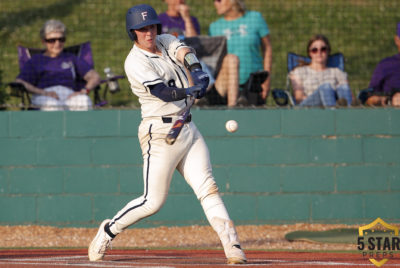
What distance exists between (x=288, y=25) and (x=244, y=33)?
203 cm

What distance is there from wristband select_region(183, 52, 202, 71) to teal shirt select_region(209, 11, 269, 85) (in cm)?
395

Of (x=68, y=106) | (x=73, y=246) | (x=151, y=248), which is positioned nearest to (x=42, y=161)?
(x=68, y=106)

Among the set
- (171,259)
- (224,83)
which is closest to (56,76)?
(224,83)

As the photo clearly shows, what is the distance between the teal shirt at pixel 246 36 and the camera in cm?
968

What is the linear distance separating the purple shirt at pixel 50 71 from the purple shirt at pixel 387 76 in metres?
3.63

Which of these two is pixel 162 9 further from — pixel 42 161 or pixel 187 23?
pixel 42 161

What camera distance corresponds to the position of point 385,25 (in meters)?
9.78

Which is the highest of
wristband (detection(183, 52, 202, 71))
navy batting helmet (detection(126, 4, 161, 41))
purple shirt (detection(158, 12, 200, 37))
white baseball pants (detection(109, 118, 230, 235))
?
navy batting helmet (detection(126, 4, 161, 41))

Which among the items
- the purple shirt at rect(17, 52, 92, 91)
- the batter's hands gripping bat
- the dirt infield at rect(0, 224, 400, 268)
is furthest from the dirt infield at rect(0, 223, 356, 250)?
the batter's hands gripping bat

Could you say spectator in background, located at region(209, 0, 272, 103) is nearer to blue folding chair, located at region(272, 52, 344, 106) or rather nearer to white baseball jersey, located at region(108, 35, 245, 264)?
blue folding chair, located at region(272, 52, 344, 106)

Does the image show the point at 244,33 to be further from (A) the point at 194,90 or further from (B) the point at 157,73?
→ (A) the point at 194,90

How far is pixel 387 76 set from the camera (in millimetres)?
9375

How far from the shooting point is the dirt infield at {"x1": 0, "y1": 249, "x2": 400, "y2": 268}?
5.74 m

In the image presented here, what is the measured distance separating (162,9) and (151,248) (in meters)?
4.83
